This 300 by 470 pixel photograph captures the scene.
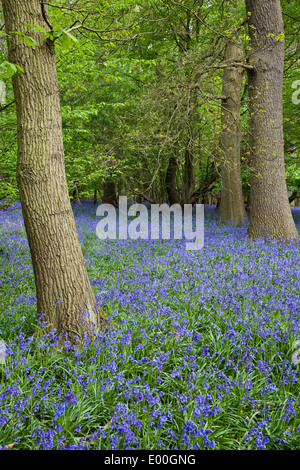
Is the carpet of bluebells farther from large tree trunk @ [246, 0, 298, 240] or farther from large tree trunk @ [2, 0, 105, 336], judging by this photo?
large tree trunk @ [246, 0, 298, 240]

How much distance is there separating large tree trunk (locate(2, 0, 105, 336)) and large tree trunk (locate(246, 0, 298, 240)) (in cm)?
550

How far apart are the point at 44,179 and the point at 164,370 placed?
220 centimetres

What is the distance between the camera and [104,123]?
16.2 meters

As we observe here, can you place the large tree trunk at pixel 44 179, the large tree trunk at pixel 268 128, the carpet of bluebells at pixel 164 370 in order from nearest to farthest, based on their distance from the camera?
the carpet of bluebells at pixel 164 370 < the large tree trunk at pixel 44 179 < the large tree trunk at pixel 268 128

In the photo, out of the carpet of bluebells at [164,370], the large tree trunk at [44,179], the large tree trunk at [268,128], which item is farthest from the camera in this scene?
the large tree trunk at [268,128]

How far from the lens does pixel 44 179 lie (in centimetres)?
325

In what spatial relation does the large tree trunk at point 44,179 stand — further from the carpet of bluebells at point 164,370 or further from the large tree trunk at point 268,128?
the large tree trunk at point 268,128

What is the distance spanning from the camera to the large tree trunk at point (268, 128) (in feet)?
24.9

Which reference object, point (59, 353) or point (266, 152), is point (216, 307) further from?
point (266, 152)

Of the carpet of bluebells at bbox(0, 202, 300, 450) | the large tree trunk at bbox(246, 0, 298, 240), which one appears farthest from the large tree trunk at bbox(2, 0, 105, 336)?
the large tree trunk at bbox(246, 0, 298, 240)

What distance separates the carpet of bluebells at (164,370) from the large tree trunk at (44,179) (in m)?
0.38

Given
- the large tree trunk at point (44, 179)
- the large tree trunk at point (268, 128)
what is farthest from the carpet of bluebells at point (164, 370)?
the large tree trunk at point (268, 128)

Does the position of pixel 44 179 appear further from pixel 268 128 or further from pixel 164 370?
pixel 268 128
